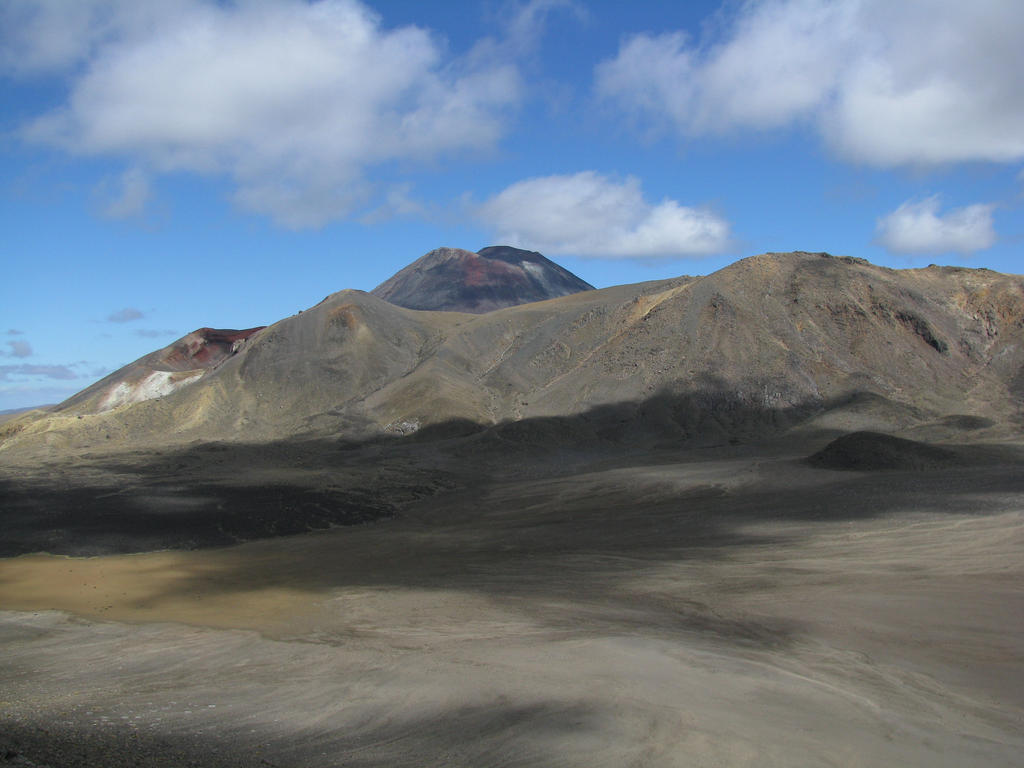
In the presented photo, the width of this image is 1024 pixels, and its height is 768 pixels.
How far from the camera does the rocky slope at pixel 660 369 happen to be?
49.5 metres

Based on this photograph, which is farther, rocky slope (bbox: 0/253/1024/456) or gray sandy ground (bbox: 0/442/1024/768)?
rocky slope (bbox: 0/253/1024/456)

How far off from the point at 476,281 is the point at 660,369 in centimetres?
7521

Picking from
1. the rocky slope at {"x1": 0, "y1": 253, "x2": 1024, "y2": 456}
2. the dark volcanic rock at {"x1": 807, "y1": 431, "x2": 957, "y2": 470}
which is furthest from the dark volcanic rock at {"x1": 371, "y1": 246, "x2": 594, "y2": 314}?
the dark volcanic rock at {"x1": 807, "y1": 431, "x2": 957, "y2": 470}

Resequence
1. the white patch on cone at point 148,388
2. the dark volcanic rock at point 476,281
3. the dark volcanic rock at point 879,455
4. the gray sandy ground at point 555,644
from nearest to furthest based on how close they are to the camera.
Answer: the gray sandy ground at point 555,644, the dark volcanic rock at point 879,455, the white patch on cone at point 148,388, the dark volcanic rock at point 476,281

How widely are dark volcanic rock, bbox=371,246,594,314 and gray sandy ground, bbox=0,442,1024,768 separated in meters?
94.7

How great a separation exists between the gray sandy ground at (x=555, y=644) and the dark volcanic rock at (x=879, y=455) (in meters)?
5.50

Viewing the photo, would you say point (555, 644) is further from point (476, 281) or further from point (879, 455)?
point (476, 281)

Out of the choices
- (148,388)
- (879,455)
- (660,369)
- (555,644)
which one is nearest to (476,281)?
(148,388)

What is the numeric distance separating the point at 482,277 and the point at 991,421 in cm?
8927

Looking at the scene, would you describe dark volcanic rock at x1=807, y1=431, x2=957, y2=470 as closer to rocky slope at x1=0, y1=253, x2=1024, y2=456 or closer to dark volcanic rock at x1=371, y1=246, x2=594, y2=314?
rocky slope at x1=0, y1=253, x2=1024, y2=456

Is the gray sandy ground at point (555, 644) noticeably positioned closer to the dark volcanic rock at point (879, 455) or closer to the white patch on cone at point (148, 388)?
the dark volcanic rock at point (879, 455)

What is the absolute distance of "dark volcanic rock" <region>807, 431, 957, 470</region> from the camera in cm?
3128

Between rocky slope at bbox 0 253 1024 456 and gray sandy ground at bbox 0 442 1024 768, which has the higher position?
rocky slope at bbox 0 253 1024 456

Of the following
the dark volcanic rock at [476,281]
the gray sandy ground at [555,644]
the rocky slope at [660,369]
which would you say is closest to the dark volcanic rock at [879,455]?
the gray sandy ground at [555,644]
